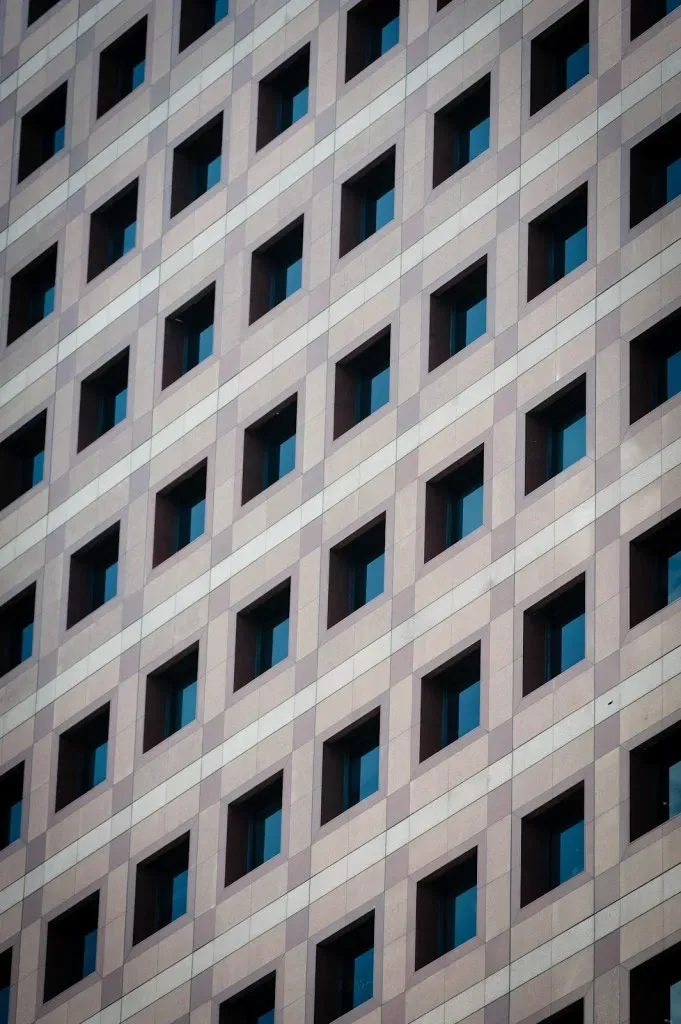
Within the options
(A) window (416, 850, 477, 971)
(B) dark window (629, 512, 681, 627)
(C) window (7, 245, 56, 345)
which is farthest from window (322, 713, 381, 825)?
(C) window (7, 245, 56, 345)

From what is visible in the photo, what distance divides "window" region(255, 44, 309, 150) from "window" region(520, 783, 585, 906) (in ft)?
69.9

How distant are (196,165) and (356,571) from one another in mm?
14186

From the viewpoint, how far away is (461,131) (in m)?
86.9

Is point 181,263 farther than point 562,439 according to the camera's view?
Yes

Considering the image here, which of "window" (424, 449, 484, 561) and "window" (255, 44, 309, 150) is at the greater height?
"window" (255, 44, 309, 150)

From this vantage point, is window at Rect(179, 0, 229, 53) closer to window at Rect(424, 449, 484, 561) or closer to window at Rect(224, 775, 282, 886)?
window at Rect(424, 449, 484, 561)

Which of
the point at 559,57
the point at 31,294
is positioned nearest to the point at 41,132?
the point at 31,294

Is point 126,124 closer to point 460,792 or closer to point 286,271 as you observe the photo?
point 286,271

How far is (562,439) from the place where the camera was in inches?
3216

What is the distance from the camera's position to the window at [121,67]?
312 ft

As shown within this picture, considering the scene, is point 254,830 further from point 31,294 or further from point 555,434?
point 31,294

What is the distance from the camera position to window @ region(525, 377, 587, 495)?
81.0 metres

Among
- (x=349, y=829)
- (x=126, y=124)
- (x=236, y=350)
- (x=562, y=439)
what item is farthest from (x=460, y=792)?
(x=126, y=124)

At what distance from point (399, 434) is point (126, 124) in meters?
15.1
